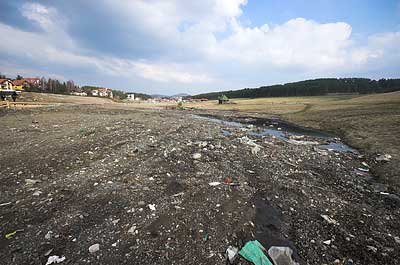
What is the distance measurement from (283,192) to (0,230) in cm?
747

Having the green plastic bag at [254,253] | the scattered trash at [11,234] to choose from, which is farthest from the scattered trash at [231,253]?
the scattered trash at [11,234]

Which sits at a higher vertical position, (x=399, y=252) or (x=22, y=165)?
(x=22, y=165)

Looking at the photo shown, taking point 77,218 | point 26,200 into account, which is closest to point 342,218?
point 77,218

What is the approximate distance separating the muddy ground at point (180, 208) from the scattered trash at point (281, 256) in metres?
0.35

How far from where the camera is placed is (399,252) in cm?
412

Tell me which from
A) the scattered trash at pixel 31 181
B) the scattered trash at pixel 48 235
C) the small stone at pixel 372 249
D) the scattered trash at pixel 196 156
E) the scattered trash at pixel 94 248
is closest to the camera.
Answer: the scattered trash at pixel 94 248

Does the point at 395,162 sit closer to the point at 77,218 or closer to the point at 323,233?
the point at 323,233

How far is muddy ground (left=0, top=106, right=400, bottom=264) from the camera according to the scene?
389cm

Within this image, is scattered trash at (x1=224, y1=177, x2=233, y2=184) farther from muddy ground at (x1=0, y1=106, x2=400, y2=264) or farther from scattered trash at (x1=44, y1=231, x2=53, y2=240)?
scattered trash at (x1=44, y1=231, x2=53, y2=240)

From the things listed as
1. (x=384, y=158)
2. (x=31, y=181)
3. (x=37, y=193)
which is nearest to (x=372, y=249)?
(x=37, y=193)

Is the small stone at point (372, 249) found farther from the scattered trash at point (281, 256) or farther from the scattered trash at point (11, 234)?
the scattered trash at point (11, 234)

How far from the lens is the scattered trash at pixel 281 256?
363 centimetres

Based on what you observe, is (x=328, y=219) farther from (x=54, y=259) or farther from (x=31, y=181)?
(x=31, y=181)

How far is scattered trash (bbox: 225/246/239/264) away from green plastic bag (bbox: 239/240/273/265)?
11 cm
